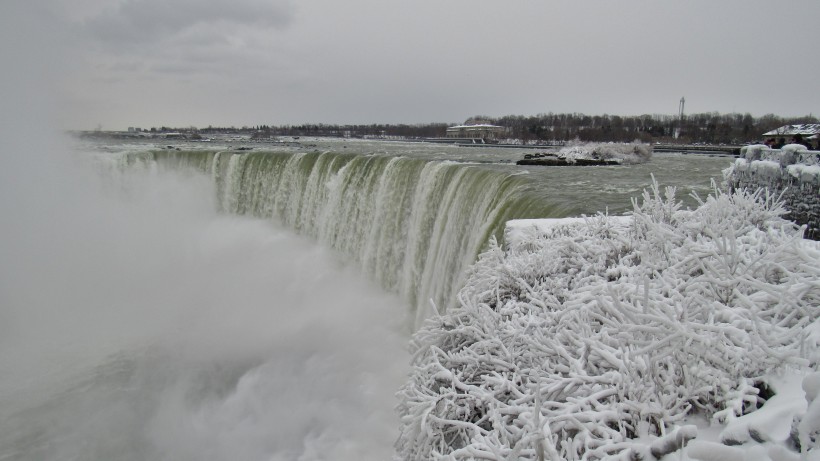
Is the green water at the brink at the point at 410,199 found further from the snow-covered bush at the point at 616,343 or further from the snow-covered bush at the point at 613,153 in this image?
the snow-covered bush at the point at 613,153

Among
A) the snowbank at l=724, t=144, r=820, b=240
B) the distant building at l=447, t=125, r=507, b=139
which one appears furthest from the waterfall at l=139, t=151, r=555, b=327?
the distant building at l=447, t=125, r=507, b=139

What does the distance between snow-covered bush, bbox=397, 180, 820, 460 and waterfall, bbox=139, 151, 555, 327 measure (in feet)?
11.6

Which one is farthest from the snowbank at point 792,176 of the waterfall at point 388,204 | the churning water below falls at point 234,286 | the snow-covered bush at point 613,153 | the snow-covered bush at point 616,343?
the snow-covered bush at point 613,153

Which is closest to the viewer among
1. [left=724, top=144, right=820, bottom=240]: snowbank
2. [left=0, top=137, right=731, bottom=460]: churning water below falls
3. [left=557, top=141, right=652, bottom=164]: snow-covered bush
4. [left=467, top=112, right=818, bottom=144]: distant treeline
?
[left=724, top=144, right=820, bottom=240]: snowbank

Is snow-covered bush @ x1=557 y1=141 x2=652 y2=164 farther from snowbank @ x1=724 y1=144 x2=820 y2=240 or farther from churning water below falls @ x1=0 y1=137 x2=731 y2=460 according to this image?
snowbank @ x1=724 y1=144 x2=820 y2=240

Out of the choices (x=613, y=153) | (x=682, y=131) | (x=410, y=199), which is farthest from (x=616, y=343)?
(x=682, y=131)

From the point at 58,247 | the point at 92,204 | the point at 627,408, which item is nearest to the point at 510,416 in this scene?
the point at 627,408

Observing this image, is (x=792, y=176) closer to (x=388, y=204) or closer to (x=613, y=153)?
(x=388, y=204)

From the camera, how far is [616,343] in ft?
10.7

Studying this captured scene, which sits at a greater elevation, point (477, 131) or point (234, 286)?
point (477, 131)

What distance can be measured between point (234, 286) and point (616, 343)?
18.2 meters

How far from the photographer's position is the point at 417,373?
3951 millimetres

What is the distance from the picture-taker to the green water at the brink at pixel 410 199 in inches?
433

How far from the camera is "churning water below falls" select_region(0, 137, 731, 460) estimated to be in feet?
34.2
